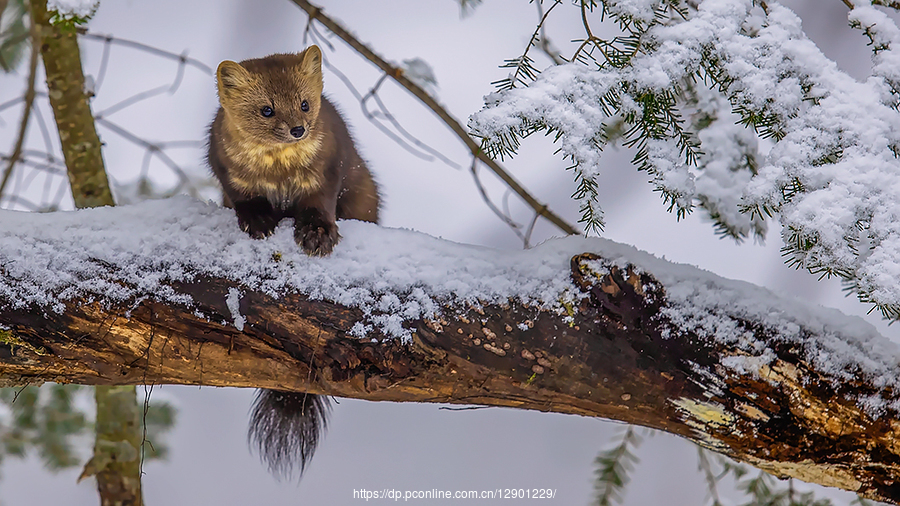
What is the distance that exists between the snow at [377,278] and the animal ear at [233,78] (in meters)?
0.42

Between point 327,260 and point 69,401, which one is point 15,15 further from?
point 327,260

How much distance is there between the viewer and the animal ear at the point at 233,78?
1.66 metres

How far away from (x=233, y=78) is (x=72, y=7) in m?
0.53

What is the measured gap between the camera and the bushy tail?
1809 millimetres

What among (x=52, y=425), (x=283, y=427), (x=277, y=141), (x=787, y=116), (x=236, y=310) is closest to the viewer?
(x=787, y=116)

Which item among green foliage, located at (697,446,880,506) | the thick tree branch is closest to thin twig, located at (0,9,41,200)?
the thick tree branch

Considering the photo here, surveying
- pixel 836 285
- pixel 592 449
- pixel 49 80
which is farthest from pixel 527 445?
pixel 49 80

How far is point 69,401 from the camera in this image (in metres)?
2.80

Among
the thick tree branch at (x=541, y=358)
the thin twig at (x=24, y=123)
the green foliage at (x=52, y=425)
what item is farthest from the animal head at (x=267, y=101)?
the green foliage at (x=52, y=425)

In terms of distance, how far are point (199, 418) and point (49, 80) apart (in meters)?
1.81

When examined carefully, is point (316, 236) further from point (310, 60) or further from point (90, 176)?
point (90, 176)

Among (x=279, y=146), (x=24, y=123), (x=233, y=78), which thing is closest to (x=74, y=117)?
(x=24, y=123)

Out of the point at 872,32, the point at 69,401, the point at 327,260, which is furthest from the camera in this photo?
the point at 69,401

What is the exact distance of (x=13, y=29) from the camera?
2.37 meters
